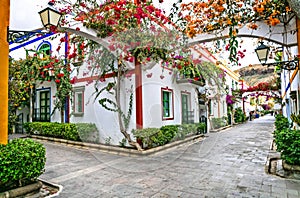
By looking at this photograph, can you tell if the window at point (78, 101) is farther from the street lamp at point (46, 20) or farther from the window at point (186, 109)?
the street lamp at point (46, 20)

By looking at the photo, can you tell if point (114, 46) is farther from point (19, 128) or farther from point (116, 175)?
point (19, 128)

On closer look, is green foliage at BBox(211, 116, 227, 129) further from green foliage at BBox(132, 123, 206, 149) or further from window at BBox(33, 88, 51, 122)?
window at BBox(33, 88, 51, 122)

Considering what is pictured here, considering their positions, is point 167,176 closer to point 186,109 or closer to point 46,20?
point 46,20

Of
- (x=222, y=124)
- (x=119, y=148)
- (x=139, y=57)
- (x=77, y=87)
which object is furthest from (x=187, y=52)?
(x=222, y=124)

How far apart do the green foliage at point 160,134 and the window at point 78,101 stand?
341 cm

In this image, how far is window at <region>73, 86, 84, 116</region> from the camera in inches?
372

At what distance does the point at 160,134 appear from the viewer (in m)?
7.73

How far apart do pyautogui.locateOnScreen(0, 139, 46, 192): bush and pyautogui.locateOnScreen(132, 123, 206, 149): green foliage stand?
150 inches

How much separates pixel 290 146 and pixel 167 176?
8.71 ft

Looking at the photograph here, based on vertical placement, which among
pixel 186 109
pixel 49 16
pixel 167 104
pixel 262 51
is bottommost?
pixel 186 109

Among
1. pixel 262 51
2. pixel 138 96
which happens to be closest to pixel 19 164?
pixel 138 96

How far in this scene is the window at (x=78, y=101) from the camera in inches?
372

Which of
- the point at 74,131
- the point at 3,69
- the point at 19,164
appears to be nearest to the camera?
the point at 19,164

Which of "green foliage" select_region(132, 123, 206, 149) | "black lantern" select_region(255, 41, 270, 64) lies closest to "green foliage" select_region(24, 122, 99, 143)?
"green foliage" select_region(132, 123, 206, 149)
